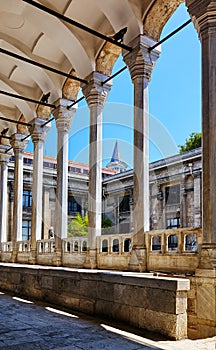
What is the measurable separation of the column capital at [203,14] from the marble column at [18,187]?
964 centimetres

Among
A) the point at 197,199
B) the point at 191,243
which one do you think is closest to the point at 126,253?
the point at 191,243

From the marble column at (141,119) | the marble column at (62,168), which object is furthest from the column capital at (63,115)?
the marble column at (141,119)

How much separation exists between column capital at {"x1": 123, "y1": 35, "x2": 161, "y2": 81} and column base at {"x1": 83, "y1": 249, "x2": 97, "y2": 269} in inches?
165

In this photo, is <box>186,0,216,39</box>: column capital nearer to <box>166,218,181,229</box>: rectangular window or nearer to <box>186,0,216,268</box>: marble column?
<box>186,0,216,268</box>: marble column

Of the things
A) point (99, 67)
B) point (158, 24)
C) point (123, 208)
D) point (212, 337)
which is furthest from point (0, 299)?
point (123, 208)

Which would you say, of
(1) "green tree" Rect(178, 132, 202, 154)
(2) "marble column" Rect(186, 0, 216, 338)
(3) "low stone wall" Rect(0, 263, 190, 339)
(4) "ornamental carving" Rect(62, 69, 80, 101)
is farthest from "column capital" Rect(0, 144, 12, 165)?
(1) "green tree" Rect(178, 132, 202, 154)

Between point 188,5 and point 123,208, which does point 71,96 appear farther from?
point 123,208

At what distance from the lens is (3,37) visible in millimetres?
11258

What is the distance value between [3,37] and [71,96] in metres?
2.56

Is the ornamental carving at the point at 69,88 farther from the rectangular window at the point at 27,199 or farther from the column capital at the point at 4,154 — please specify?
the rectangular window at the point at 27,199

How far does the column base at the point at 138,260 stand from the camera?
25.2 feet

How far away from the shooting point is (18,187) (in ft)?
47.2

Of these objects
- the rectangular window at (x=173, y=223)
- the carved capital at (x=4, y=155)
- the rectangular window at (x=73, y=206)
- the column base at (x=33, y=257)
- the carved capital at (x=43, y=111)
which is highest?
the carved capital at (x=43, y=111)

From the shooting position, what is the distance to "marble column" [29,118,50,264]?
12.7 meters
